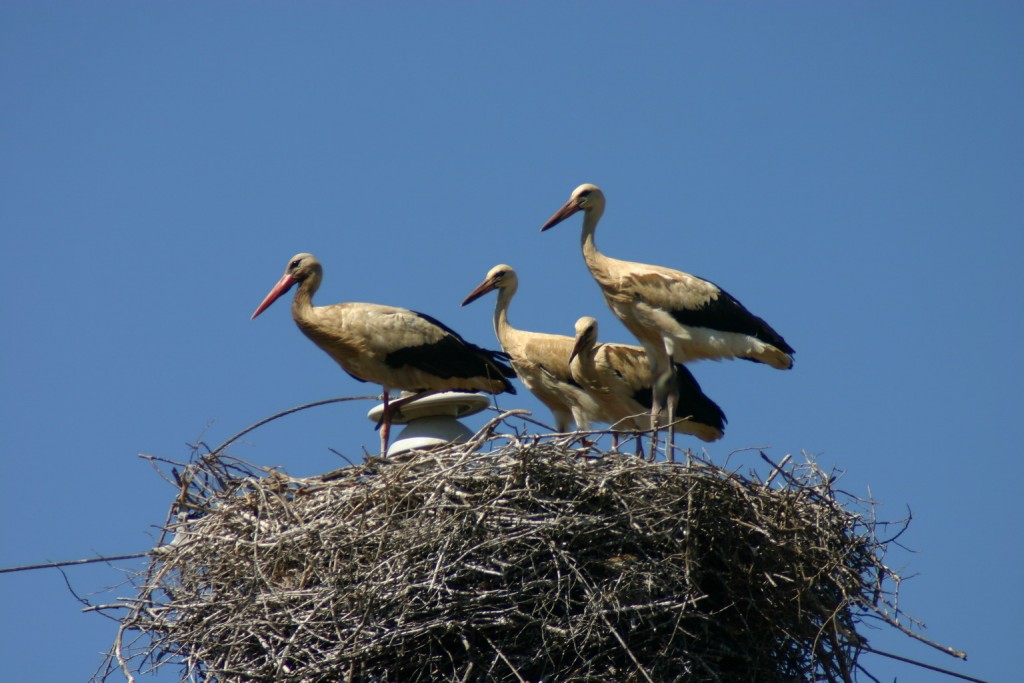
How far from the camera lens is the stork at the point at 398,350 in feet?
35.0

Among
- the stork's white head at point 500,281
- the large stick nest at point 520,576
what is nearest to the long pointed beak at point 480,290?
the stork's white head at point 500,281

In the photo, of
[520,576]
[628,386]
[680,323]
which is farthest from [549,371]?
[520,576]

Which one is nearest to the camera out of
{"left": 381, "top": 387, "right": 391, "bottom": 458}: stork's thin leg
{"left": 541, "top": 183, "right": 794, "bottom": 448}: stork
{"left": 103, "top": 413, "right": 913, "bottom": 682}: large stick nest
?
{"left": 103, "top": 413, "right": 913, "bottom": 682}: large stick nest

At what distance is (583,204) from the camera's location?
11.0 meters

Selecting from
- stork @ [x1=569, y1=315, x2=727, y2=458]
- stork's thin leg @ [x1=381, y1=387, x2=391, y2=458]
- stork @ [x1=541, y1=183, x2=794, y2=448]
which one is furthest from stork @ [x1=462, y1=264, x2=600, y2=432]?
stork's thin leg @ [x1=381, y1=387, x2=391, y2=458]

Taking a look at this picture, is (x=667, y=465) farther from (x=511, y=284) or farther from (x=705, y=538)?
(x=511, y=284)

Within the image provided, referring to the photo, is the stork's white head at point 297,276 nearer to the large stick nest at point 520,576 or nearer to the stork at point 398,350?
the stork at point 398,350

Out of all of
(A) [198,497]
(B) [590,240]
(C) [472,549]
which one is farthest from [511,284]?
(C) [472,549]

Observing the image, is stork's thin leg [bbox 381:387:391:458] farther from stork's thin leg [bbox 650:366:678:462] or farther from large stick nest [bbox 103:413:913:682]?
large stick nest [bbox 103:413:913:682]

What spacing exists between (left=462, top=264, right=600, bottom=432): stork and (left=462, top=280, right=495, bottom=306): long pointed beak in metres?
0.22

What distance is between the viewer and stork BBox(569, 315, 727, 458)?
33.6ft

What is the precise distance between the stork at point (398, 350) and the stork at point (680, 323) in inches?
35.6

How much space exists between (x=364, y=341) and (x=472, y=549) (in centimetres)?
358

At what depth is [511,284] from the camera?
1122 centimetres
